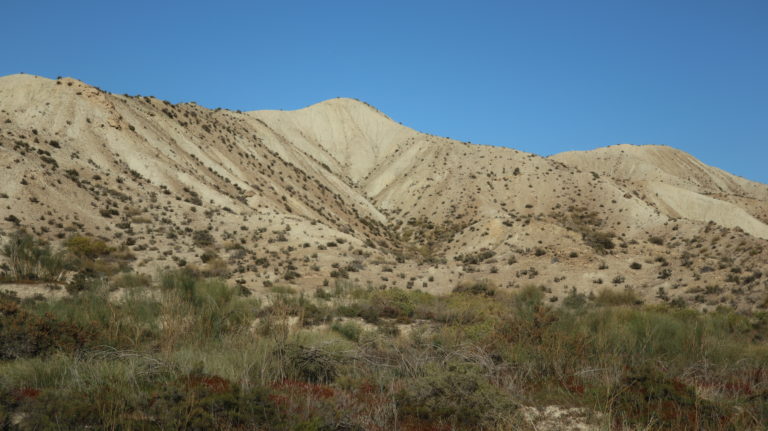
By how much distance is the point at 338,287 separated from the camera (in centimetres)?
2386

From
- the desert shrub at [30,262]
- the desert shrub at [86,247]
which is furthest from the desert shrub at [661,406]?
the desert shrub at [86,247]

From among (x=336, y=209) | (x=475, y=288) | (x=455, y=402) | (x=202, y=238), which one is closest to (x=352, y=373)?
(x=455, y=402)

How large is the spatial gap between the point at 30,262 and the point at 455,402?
22156 millimetres

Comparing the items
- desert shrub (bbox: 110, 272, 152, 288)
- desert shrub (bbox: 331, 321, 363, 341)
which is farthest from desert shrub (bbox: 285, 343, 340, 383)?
desert shrub (bbox: 110, 272, 152, 288)

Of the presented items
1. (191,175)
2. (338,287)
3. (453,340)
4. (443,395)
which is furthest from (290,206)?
(443,395)

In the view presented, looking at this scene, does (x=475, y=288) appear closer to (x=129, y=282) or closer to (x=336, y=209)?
(x=129, y=282)

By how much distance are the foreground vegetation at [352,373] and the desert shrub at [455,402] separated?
0.9 inches

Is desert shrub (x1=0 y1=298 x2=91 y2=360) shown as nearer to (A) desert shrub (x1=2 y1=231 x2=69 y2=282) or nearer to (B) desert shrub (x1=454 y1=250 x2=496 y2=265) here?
(A) desert shrub (x1=2 y1=231 x2=69 y2=282)

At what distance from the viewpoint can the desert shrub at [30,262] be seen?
21250 millimetres

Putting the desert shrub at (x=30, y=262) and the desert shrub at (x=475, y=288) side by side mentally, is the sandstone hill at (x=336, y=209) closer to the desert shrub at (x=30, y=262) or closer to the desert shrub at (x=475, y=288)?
the desert shrub at (x=475, y=288)

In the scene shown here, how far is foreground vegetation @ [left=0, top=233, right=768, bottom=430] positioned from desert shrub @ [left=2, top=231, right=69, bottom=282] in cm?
855

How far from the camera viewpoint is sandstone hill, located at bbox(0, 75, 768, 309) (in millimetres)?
31156

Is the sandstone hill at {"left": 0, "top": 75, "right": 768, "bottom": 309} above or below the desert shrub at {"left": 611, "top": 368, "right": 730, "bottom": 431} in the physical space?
above

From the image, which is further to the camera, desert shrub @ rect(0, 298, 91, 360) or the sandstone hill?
the sandstone hill
